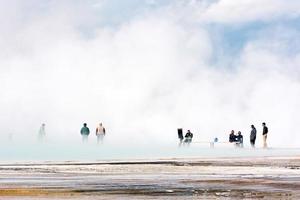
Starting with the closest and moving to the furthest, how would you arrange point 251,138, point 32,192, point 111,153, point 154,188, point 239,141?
1. point 32,192
2. point 154,188
3. point 111,153
4. point 251,138
5. point 239,141

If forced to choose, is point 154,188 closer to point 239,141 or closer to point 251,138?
point 251,138

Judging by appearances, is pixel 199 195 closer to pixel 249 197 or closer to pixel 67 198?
pixel 249 197

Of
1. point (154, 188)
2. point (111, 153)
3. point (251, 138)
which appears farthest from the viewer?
point (251, 138)

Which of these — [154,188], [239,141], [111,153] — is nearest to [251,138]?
[239,141]

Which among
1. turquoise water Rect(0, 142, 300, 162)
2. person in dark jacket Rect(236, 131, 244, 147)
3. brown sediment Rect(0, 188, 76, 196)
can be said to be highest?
person in dark jacket Rect(236, 131, 244, 147)

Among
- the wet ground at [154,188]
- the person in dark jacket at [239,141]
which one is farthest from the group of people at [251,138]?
the wet ground at [154,188]

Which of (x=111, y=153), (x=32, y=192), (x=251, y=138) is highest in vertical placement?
(x=251, y=138)

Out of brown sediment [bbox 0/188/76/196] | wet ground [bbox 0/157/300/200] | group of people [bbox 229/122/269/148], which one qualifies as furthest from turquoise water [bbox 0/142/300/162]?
brown sediment [bbox 0/188/76/196]

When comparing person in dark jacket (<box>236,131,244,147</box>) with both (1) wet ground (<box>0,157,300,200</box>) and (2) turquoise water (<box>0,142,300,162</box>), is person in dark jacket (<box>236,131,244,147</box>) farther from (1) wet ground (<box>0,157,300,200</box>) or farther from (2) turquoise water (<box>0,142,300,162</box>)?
(1) wet ground (<box>0,157,300,200</box>)

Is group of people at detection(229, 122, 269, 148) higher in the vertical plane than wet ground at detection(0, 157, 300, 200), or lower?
higher

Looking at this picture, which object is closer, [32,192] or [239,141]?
[32,192]

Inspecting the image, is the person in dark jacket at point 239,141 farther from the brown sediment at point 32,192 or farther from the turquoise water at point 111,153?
the brown sediment at point 32,192

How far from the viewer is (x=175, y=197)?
15375 mm

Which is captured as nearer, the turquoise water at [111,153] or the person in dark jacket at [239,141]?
the turquoise water at [111,153]
